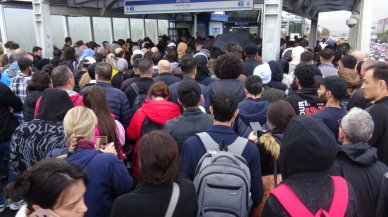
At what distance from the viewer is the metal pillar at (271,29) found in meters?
7.04

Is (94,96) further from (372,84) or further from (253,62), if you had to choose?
(253,62)

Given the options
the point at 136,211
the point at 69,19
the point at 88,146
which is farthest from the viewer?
the point at 69,19

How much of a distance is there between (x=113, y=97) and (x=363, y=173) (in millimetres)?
2898

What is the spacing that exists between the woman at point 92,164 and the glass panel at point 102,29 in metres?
14.5

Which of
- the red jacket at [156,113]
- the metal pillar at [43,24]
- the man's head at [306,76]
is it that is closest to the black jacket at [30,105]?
the red jacket at [156,113]

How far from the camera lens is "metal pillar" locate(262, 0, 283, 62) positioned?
7.04 meters

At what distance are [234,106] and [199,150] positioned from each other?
0.47 metres

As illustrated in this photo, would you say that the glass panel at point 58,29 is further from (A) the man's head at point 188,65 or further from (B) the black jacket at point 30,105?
(A) the man's head at point 188,65

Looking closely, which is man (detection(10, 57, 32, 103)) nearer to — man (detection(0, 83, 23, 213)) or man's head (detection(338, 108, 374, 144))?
man (detection(0, 83, 23, 213))

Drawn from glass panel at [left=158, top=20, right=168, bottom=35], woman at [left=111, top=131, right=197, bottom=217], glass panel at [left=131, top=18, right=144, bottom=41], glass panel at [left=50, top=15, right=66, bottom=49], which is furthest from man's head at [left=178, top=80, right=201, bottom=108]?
glass panel at [left=158, top=20, right=168, bottom=35]

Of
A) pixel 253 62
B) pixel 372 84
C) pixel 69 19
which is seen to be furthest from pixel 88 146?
pixel 69 19

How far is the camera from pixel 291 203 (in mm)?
1603

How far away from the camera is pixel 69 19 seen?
14391 millimetres

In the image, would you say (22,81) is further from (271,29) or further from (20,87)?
(271,29)
